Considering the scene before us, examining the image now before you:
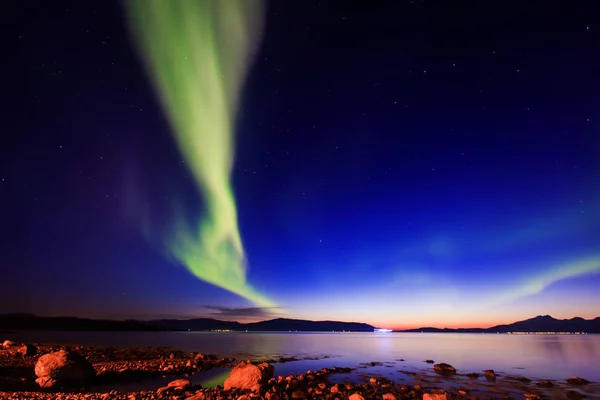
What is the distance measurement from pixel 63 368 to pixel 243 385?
38.4 ft

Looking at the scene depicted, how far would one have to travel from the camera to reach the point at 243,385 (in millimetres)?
19375

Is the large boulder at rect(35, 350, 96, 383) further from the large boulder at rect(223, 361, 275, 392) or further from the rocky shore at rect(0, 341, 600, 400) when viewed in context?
the large boulder at rect(223, 361, 275, 392)

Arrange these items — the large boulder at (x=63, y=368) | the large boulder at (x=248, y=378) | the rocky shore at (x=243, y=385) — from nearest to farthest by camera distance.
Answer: the rocky shore at (x=243, y=385) < the large boulder at (x=248, y=378) < the large boulder at (x=63, y=368)

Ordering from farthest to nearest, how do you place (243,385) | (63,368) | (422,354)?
1. (422,354)
2. (63,368)
3. (243,385)

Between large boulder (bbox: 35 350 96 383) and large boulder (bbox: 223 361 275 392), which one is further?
large boulder (bbox: 35 350 96 383)

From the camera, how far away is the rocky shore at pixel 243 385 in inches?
686

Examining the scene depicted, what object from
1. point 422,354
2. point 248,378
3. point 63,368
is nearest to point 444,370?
point 248,378

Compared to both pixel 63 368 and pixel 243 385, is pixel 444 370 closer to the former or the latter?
pixel 243 385

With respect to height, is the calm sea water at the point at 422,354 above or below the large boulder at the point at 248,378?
below

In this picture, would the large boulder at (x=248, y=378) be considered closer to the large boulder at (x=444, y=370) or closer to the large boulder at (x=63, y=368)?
the large boulder at (x=63, y=368)

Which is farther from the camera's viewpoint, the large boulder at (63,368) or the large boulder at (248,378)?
the large boulder at (63,368)

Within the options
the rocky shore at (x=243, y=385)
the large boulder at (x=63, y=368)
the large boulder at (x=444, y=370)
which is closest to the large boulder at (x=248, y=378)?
the rocky shore at (x=243, y=385)

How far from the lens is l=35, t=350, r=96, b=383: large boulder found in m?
20.8

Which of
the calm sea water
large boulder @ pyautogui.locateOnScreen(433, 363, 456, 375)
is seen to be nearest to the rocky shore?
large boulder @ pyautogui.locateOnScreen(433, 363, 456, 375)
